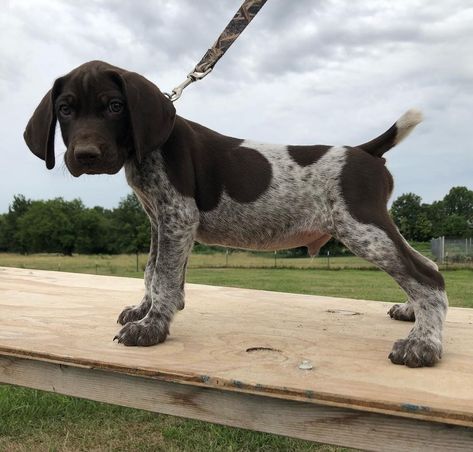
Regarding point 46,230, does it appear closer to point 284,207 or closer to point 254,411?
point 284,207

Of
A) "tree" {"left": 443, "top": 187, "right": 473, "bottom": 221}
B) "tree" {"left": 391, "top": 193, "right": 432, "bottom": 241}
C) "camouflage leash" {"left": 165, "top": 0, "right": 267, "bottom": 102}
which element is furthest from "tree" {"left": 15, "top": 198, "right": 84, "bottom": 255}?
"camouflage leash" {"left": 165, "top": 0, "right": 267, "bottom": 102}

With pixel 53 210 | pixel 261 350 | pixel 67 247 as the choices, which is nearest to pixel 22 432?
pixel 261 350

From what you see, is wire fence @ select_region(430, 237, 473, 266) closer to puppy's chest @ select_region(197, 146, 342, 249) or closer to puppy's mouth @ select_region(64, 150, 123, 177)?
puppy's chest @ select_region(197, 146, 342, 249)

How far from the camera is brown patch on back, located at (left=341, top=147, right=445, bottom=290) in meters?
2.51

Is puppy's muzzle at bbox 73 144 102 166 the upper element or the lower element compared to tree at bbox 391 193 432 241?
lower

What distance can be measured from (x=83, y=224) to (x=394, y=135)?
150 ft

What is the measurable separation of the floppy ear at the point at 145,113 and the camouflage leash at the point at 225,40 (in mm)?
524

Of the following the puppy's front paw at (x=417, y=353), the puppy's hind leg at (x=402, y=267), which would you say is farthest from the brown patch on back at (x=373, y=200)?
the puppy's front paw at (x=417, y=353)

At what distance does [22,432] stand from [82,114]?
2.54 meters

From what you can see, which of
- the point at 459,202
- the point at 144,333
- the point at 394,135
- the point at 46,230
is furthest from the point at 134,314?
the point at 46,230

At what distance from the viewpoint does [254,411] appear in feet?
6.75

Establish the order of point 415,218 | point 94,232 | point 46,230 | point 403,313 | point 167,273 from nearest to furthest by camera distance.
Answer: point 167,273 < point 403,313 < point 415,218 < point 94,232 < point 46,230

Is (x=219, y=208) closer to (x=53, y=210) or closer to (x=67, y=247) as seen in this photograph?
(x=67, y=247)

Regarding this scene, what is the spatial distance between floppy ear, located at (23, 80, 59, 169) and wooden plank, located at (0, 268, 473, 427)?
983 mm
